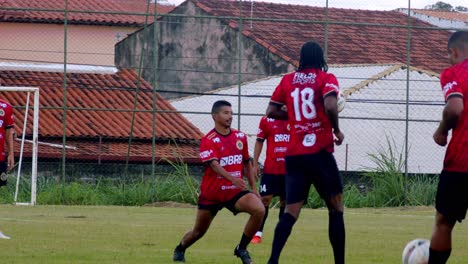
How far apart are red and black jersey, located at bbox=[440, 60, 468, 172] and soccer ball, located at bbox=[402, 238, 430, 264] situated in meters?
0.77

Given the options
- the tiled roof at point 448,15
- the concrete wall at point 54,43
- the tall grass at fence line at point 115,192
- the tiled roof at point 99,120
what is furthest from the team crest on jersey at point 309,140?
the tiled roof at point 448,15

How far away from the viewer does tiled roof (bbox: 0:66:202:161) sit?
103 feet

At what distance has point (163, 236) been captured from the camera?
1412 centimetres

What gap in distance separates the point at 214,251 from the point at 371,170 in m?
13.7

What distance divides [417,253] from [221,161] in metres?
2.85

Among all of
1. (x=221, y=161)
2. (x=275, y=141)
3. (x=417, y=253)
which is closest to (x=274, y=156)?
(x=275, y=141)

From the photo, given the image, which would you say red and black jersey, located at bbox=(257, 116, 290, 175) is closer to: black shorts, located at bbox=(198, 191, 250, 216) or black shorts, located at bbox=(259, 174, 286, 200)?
black shorts, located at bbox=(259, 174, 286, 200)

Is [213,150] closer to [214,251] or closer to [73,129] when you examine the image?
[214,251]

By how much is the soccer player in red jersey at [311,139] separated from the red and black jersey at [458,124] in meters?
1.34

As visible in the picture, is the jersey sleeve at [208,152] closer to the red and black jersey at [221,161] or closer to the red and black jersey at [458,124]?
the red and black jersey at [221,161]

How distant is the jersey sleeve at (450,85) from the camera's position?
821 centimetres

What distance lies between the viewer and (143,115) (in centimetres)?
3538

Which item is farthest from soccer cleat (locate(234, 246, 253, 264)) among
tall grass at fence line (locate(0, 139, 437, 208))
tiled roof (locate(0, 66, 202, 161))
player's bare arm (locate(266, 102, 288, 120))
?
tiled roof (locate(0, 66, 202, 161))

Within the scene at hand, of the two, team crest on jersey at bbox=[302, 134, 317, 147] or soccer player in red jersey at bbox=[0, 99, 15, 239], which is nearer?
team crest on jersey at bbox=[302, 134, 317, 147]
